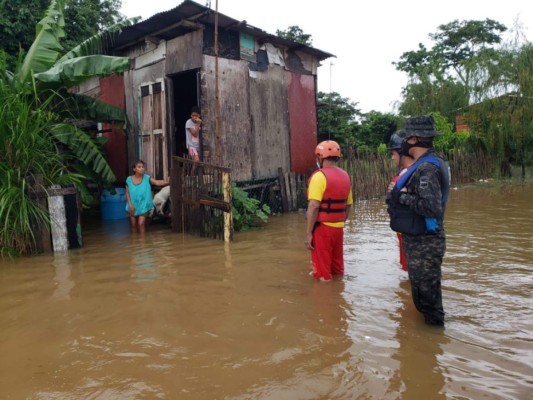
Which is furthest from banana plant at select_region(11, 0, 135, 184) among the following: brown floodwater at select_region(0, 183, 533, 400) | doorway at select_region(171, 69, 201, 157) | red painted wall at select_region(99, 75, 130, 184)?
doorway at select_region(171, 69, 201, 157)

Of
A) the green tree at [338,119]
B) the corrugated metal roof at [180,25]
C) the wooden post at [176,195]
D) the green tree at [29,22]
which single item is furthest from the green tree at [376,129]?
the wooden post at [176,195]

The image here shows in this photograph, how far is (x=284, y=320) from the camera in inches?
149

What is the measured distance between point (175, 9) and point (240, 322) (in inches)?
254

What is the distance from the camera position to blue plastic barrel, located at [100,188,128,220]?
399 inches

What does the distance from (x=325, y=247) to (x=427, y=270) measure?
1473mm

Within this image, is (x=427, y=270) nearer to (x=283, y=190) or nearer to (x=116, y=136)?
(x=283, y=190)

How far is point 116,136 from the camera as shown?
11.5m

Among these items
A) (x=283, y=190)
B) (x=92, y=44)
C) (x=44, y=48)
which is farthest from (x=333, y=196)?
(x=92, y=44)

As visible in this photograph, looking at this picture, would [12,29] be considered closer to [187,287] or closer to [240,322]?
[187,287]

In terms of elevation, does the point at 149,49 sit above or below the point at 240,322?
above

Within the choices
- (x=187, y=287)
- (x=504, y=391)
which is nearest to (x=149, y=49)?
(x=187, y=287)

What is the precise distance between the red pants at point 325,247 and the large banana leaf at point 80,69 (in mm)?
5051

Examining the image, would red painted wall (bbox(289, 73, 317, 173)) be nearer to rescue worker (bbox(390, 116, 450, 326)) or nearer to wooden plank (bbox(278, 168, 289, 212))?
wooden plank (bbox(278, 168, 289, 212))

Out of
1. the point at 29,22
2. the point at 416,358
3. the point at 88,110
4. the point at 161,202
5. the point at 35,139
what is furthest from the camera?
the point at 29,22
